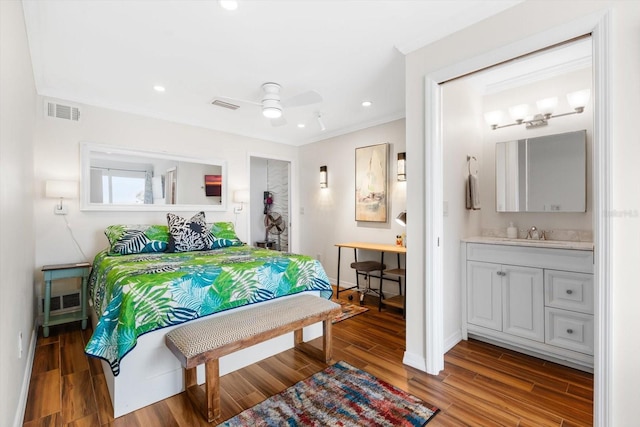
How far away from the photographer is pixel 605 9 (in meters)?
1.54

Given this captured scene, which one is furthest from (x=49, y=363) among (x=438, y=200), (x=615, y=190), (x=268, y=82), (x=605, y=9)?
(x=605, y=9)

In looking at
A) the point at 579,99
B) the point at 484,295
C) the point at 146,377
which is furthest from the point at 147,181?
the point at 579,99

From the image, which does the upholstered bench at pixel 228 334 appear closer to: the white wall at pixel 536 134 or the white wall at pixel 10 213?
the white wall at pixel 10 213

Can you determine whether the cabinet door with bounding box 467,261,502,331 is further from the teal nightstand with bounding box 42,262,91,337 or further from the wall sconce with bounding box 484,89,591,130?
the teal nightstand with bounding box 42,262,91,337

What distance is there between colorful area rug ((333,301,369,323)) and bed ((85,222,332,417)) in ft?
2.87

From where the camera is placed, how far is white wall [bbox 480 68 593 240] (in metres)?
2.65

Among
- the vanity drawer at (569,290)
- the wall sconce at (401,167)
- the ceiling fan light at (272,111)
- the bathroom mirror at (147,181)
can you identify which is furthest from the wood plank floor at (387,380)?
the ceiling fan light at (272,111)

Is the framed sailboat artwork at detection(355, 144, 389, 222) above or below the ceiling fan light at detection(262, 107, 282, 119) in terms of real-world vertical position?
below

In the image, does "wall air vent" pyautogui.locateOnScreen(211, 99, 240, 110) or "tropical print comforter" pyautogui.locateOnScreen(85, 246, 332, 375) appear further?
"wall air vent" pyautogui.locateOnScreen(211, 99, 240, 110)

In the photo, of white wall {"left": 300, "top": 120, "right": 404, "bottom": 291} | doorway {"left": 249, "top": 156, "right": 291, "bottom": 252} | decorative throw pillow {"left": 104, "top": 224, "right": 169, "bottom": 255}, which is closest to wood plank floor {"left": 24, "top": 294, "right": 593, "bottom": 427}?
decorative throw pillow {"left": 104, "top": 224, "right": 169, "bottom": 255}

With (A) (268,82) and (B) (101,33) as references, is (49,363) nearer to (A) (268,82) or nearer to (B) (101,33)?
(B) (101,33)

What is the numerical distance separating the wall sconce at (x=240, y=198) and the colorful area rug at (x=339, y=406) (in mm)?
3056

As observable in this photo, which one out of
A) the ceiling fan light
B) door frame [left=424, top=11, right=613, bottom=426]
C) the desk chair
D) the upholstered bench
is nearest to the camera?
door frame [left=424, top=11, right=613, bottom=426]

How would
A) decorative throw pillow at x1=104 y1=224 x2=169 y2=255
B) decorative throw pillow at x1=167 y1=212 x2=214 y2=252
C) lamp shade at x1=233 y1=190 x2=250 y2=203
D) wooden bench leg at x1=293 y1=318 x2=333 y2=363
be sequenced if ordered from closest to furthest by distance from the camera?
wooden bench leg at x1=293 y1=318 x2=333 y2=363, decorative throw pillow at x1=104 y1=224 x2=169 y2=255, decorative throw pillow at x1=167 y1=212 x2=214 y2=252, lamp shade at x1=233 y1=190 x2=250 y2=203
